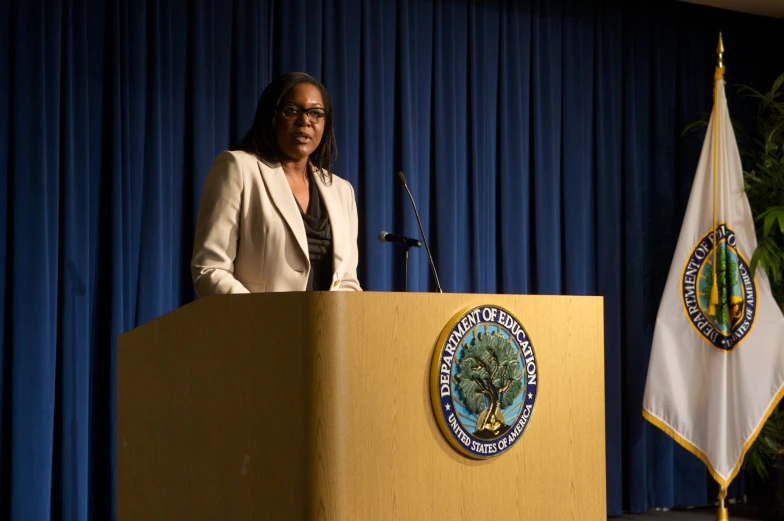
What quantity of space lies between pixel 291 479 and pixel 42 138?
241cm

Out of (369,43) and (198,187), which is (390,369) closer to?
(198,187)

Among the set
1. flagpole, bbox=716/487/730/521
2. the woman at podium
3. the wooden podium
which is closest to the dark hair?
the woman at podium

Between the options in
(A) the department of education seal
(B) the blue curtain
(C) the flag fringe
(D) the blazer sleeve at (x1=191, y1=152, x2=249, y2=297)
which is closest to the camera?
(A) the department of education seal

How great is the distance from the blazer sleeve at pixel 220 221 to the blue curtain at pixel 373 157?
140cm

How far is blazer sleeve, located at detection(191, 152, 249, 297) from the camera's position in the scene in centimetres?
239

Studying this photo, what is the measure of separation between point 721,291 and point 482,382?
126 inches

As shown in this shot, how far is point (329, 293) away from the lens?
→ 1.73 m

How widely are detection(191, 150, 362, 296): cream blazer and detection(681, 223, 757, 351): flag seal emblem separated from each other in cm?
288

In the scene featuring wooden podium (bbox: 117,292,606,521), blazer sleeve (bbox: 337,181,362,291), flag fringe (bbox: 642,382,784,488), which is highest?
blazer sleeve (bbox: 337,181,362,291)

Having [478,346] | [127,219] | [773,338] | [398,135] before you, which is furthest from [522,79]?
[478,346]

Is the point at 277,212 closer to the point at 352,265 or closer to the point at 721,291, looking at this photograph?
the point at 352,265

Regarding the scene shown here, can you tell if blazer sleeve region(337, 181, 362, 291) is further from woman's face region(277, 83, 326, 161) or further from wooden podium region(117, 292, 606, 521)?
wooden podium region(117, 292, 606, 521)

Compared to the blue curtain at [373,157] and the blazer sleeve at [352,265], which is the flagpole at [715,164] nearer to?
the blue curtain at [373,157]

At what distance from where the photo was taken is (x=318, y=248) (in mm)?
2523
